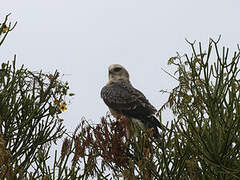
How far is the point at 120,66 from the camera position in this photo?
391 inches

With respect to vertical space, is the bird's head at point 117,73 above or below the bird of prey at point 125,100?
above

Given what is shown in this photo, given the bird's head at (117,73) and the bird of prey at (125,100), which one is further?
the bird's head at (117,73)

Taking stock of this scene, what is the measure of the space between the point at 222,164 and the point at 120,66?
6.74 metres

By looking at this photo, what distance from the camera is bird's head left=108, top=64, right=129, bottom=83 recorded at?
9.95 metres

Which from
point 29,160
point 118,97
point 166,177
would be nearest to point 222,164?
point 166,177

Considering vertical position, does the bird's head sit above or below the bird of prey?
above

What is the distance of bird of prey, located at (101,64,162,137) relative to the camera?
8.35 m

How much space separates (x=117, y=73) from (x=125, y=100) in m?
1.37

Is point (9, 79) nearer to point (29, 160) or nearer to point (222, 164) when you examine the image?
point (29, 160)

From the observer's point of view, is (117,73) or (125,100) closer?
(125,100)

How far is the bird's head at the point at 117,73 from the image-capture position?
32.6 ft

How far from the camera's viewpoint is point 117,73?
1003cm

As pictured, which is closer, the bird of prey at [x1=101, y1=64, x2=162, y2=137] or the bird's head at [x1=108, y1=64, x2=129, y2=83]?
the bird of prey at [x1=101, y1=64, x2=162, y2=137]

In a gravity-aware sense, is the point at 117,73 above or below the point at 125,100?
above
